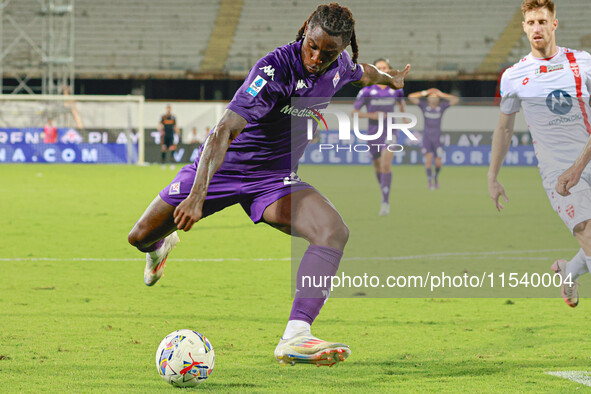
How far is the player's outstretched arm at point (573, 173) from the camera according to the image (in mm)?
5074

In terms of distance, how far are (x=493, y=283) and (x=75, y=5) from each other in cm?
3068

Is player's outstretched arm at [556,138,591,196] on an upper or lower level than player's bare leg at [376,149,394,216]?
upper

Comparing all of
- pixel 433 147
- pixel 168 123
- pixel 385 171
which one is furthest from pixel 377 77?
pixel 168 123

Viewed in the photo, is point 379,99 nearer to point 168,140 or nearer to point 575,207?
point 575,207

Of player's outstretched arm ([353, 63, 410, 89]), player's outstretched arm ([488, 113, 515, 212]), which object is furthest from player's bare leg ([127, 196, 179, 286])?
player's outstretched arm ([488, 113, 515, 212])

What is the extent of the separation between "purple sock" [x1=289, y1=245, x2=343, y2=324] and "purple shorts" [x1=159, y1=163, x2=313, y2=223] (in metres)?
0.49

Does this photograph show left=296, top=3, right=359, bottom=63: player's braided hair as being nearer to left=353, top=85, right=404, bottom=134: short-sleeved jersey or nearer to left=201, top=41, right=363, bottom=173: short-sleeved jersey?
left=201, top=41, right=363, bottom=173: short-sleeved jersey

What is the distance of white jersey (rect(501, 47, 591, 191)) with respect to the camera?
543 cm

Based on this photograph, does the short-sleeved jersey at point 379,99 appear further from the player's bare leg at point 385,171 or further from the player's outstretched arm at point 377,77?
the player's outstretched arm at point 377,77

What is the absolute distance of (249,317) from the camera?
5.86 meters

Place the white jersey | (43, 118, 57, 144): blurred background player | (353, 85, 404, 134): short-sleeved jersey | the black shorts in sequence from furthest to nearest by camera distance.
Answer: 1. (43, 118, 57, 144): blurred background player
2. the black shorts
3. (353, 85, 404, 134): short-sleeved jersey
4. the white jersey

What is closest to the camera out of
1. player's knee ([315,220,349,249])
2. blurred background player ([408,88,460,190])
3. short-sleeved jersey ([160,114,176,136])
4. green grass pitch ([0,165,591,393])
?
green grass pitch ([0,165,591,393])

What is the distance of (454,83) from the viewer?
3125 centimetres

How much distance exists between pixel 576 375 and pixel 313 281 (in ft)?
4.61
